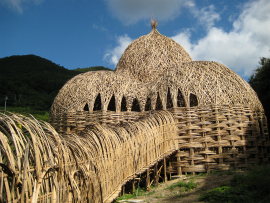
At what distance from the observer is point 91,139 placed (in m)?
4.32

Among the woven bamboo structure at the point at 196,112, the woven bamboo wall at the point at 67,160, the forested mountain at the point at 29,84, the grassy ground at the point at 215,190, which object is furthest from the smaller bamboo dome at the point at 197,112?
the forested mountain at the point at 29,84

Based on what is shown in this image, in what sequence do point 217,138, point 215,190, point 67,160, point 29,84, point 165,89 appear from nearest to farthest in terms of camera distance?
point 67,160 < point 215,190 < point 217,138 < point 165,89 < point 29,84

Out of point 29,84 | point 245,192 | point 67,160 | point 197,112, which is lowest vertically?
point 245,192

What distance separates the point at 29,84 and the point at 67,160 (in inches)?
1540

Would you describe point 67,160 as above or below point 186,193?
above

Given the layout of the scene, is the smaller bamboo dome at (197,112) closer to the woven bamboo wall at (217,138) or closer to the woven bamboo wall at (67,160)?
the woven bamboo wall at (217,138)

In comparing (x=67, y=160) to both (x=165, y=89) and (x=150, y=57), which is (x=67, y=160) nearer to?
(x=165, y=89)

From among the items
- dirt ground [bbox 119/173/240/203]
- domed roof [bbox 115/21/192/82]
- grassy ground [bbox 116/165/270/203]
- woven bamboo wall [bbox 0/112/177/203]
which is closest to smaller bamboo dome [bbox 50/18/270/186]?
dirt ground [bbox 119/173/240/203]

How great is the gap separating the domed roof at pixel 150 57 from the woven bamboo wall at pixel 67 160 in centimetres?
517

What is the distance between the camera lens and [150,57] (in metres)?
11.5

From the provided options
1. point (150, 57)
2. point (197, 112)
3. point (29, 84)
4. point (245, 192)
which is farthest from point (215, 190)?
point (29, 84)

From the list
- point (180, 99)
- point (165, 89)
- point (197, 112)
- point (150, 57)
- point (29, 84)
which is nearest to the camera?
point (197, 112)

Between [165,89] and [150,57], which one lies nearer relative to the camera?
[165,89]

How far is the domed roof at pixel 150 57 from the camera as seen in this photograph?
11.3 metres
